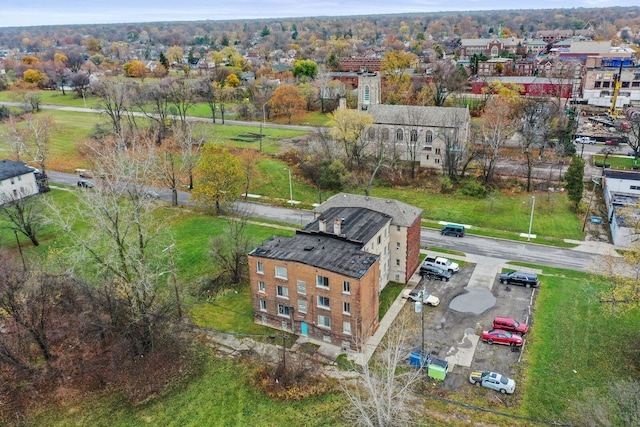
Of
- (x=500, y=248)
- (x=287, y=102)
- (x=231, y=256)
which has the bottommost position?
(x=500, y=248)

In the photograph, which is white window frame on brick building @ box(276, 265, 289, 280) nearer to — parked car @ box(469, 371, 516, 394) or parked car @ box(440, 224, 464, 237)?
parked car @ box(469, 371, 516, 394)

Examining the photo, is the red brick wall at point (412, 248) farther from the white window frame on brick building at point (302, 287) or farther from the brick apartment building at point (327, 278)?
the white window frame on brick building at point (302, 287)

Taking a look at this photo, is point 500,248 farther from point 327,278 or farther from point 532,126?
point 532,126

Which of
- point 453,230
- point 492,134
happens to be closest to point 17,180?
point 453,230

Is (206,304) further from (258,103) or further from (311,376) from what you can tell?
(258,103)

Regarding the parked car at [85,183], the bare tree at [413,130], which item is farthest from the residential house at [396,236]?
the parked car at [85,183]

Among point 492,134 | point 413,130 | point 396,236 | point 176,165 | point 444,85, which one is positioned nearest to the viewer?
point 396,236

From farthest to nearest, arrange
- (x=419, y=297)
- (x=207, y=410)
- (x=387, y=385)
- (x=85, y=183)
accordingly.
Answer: (x=85, y=183)
(x=419, y=297)
(x=207, y=410)
(x=387, y=385)
